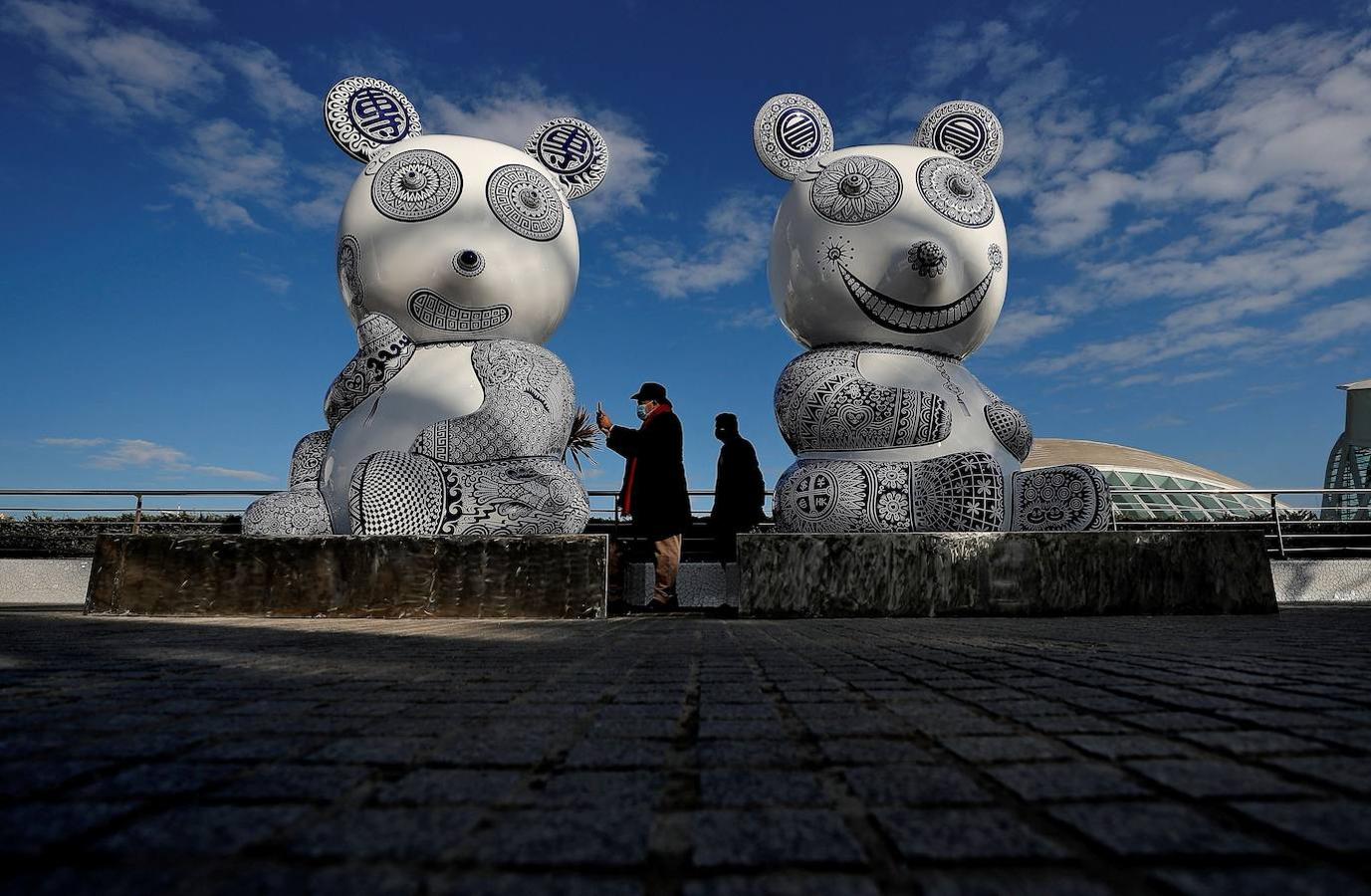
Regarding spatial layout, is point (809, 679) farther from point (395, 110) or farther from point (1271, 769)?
point (395, 110)

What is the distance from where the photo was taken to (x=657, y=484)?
599cm

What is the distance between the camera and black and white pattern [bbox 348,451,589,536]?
5652 millimetres

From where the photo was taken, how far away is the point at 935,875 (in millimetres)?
600

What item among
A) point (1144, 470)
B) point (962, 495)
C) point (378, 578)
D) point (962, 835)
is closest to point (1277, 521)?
point (962, 495)

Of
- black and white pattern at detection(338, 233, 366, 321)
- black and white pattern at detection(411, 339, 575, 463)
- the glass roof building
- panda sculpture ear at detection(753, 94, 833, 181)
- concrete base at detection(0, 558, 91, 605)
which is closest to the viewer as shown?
black and white pattern at detection(411, 339, 575, 463)

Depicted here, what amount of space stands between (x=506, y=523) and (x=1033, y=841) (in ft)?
18.2

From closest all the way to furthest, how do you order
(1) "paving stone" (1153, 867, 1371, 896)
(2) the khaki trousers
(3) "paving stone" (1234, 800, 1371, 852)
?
(1) "paving stone" (1153, 867, 1371, 896) → (3) "paving stone" (1234, 800, 1371, 852) → (2) the khaki trousers

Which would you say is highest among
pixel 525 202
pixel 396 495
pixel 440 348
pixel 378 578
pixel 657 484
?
pixel 525 202

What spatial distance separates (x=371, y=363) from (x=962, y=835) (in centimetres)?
648

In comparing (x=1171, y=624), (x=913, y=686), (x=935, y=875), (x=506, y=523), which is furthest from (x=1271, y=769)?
(x=506, y=523)

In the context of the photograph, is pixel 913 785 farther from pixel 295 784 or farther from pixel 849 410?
pixel 849 410

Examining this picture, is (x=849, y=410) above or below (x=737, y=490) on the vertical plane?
above

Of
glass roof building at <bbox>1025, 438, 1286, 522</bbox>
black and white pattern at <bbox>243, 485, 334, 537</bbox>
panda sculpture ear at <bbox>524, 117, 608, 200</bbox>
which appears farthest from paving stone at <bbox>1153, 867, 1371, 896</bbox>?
glass roof building at <bbox>1025, 438, 1286, 522</bbox>

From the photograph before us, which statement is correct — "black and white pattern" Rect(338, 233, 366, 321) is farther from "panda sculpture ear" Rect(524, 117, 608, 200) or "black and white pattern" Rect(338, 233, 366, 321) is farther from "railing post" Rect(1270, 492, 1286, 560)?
"railing post" Rect(1270, 492, 1286, 560)
